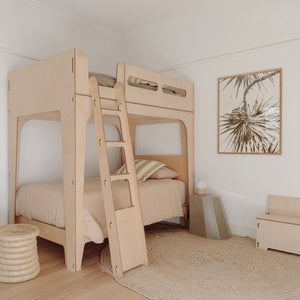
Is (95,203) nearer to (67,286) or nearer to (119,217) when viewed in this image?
(119,217)

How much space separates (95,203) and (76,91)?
0.90 m

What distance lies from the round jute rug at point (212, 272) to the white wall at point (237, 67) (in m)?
0.61

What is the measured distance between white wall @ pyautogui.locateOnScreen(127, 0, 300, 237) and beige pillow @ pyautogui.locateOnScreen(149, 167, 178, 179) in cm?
30

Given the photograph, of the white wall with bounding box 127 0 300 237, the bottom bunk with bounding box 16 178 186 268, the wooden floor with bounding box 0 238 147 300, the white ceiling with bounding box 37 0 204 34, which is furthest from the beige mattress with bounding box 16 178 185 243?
the white ceiling with bounding box 37 0 204 34

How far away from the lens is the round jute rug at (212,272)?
198cm

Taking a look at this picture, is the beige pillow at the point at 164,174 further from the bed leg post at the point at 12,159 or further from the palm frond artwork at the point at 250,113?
the bed leg post at the point at 12,159

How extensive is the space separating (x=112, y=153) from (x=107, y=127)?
0.36 metres

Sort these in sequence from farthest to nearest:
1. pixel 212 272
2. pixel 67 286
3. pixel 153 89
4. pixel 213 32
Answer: pixel 213 32 → pixel 153 89 → pixel 212 272 → pixel 67 286

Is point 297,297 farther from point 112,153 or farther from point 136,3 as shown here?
point 136,3

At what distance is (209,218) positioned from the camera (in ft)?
10.4

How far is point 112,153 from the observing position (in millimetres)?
4121

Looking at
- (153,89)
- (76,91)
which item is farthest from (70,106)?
(153,89)

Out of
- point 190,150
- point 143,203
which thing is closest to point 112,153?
point 190,150

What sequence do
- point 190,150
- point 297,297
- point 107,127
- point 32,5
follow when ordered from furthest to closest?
point 107,127 < point 190,150 < point 32,5 < point 297,297
